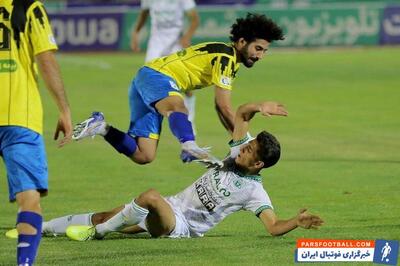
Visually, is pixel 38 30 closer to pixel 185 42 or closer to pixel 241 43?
pixel 241 43

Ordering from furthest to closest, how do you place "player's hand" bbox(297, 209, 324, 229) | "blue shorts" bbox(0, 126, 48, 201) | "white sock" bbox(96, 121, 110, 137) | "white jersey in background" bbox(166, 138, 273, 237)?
"white sock" bbox(96, 121, 110, 137) < "white jersey in background" bbox(166, 138, 273, 237) < "player's hand" bbox(297, 209, 324, 229) < "blue shorts" bbox(0, 126, 48, 201)

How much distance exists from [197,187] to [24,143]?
8.16ft

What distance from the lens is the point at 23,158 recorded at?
7.44 m

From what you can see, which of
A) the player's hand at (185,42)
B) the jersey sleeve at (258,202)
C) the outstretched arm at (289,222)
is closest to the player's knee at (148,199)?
the jersey sleeve at (258,202)

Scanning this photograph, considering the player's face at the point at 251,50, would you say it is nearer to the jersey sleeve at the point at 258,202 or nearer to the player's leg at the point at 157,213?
the jersey sleeve at the point at 258,202

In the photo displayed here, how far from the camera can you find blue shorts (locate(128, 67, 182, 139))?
1132cm

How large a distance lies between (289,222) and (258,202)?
61 cm

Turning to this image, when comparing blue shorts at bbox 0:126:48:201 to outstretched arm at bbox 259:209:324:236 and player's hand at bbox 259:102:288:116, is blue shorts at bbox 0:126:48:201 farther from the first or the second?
player's hand at bbox 259:102:288:116

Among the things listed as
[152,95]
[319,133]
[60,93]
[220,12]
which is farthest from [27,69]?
[220,12]

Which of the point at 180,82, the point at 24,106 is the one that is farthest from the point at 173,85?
the point at 24,106

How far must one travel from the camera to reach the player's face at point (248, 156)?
30.7 ft

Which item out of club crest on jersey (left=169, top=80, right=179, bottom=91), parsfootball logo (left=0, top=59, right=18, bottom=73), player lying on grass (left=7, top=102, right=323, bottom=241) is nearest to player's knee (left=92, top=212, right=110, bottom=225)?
player lying on grass (left=7, top=102, right=323, bottom=241)

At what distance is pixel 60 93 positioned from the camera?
297 inches

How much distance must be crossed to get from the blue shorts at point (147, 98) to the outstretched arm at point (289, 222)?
2.36m
